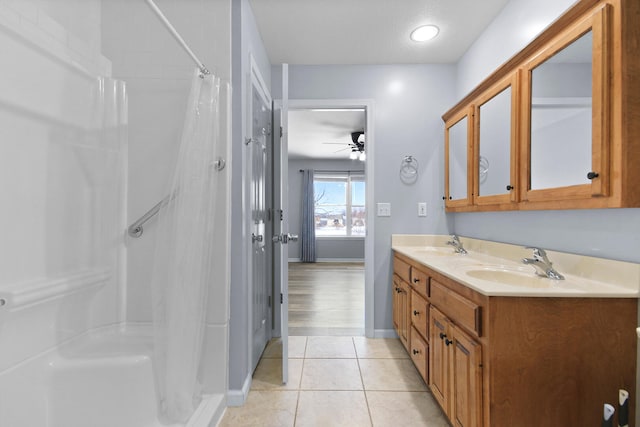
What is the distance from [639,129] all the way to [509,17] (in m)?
1.27

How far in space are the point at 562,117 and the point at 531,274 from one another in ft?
2.49

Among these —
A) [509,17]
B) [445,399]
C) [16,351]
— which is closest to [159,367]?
[16,351]

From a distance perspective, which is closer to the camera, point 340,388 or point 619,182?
point 619,182

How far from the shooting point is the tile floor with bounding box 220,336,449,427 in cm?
166

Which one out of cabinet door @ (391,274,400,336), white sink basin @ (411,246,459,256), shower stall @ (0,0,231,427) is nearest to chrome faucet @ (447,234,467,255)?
white sink basin @ (411,246,459,256)

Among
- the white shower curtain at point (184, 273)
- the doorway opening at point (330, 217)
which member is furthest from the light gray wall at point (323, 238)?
the white shower curtain at point (184, 273)

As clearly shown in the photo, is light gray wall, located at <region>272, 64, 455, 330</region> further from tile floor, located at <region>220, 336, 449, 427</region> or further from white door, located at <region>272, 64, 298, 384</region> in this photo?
white door, located at <region>272, 64, 298, 384</region>

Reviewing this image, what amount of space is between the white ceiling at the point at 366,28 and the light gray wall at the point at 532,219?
143mm

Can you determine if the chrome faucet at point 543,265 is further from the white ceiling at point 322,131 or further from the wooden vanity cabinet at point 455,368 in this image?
the white ceiling at point 322,131

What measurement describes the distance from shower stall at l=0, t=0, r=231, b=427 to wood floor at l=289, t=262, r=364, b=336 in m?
1.45

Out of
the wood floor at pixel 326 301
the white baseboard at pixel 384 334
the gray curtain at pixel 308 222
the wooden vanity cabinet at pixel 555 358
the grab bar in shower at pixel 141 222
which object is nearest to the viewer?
the wooden vanity cabinet at pixel 555 358

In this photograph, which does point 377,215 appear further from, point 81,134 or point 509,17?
point 81,134

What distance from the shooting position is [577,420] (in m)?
1.11

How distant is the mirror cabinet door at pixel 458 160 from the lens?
2273 mm
